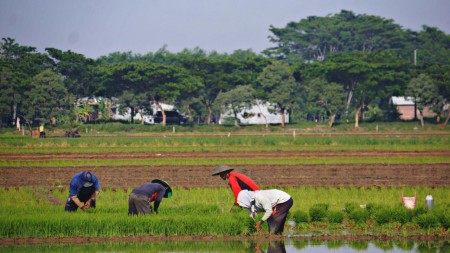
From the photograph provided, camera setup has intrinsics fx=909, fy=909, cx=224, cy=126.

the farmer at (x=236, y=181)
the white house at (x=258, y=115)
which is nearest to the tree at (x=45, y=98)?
the white house at (x=258, y=115)

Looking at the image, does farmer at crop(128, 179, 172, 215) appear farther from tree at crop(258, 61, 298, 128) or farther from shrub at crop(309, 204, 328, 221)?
tree at crop(258, 61, 298, 128)

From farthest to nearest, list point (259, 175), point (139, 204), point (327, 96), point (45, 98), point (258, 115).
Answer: point (258, 115), point (327, 96), point (45, 98), point (259, 175), point (139, 204)

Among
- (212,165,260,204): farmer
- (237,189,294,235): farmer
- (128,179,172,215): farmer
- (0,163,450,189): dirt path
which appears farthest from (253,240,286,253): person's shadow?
(0,163,450,189): dirt path

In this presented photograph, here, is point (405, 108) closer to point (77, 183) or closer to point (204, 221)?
point (204, 221)

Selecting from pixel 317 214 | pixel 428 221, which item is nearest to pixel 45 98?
pixel 317 214

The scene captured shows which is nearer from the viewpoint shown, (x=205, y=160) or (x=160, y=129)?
(x=205, y=160)

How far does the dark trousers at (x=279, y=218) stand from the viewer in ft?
59.1

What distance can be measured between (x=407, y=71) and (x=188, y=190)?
75.5 meters

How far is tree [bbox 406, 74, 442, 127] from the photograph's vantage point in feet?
298

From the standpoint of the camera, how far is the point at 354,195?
87.1ft

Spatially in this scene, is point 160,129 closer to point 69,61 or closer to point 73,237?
point 69,61

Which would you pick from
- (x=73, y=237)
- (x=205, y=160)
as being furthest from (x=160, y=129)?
(x=73, y=237)

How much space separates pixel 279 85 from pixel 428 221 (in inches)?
2995

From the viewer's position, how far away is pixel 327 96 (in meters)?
93.9
